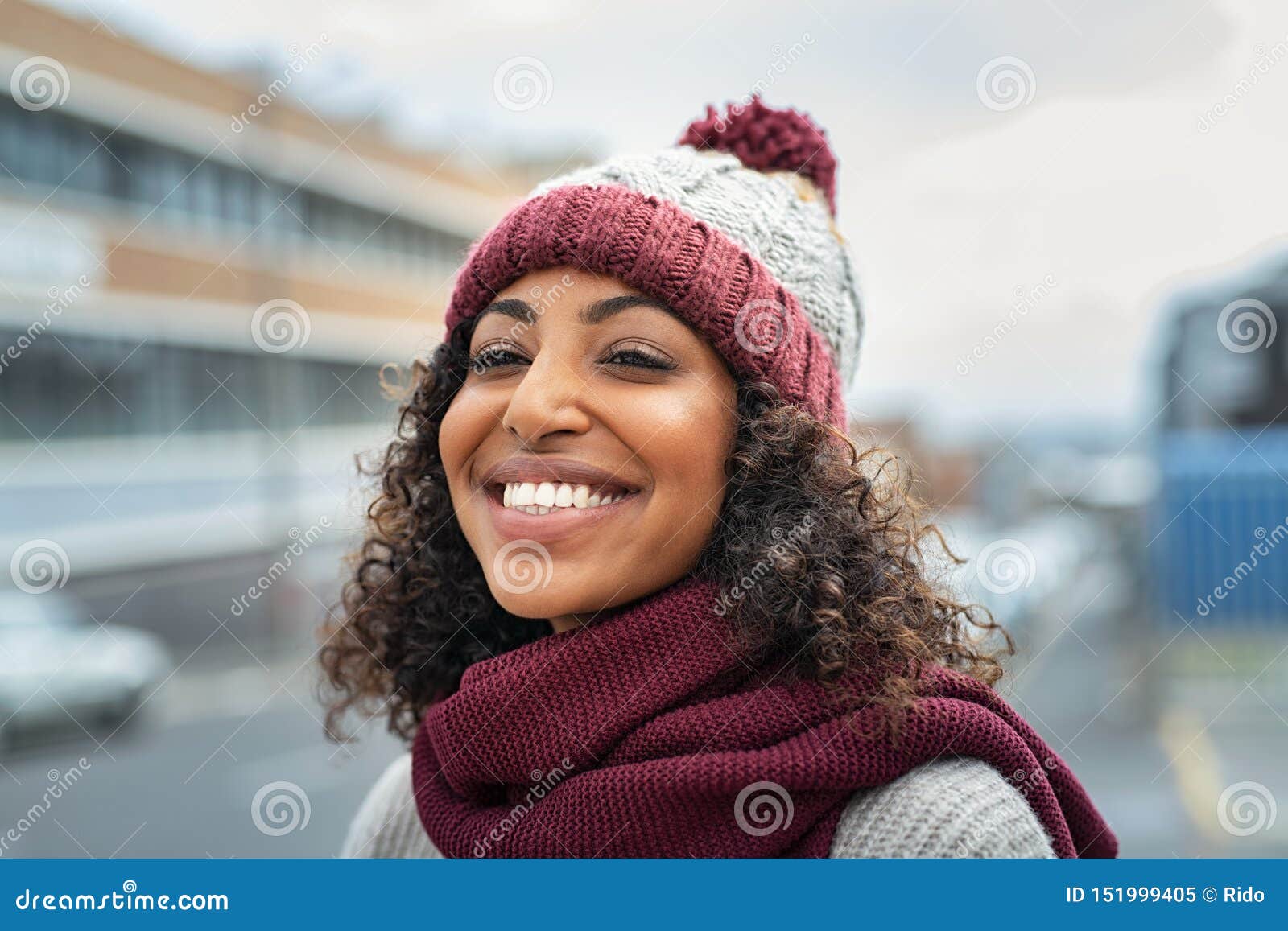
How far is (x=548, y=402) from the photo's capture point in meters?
1.68

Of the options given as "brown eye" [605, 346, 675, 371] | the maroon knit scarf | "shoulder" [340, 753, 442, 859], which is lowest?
"shoulder" [340, 753, 442, 859]

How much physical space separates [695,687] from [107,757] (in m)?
9.56

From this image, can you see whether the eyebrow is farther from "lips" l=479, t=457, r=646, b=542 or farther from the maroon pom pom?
the maroon pom pom

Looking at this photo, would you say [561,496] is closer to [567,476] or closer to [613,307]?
[567,476]

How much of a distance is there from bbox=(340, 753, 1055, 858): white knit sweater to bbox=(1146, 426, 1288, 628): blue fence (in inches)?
237

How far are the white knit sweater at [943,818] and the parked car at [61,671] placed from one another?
9242 millimetres

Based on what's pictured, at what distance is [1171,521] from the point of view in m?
7.00

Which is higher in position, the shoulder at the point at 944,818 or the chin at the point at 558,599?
the chin at the point at 558,599

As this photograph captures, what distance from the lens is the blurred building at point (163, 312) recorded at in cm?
1544

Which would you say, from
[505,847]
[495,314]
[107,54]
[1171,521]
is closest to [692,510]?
[495,314]

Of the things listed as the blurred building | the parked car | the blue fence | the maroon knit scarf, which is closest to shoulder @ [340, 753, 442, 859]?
the maroon knit scarf

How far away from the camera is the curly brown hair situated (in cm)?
166

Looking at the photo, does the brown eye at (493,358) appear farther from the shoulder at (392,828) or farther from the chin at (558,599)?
the shoulder at (392,828)

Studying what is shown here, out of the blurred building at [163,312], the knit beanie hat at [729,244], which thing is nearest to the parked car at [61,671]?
the blurred building at [163,312]
